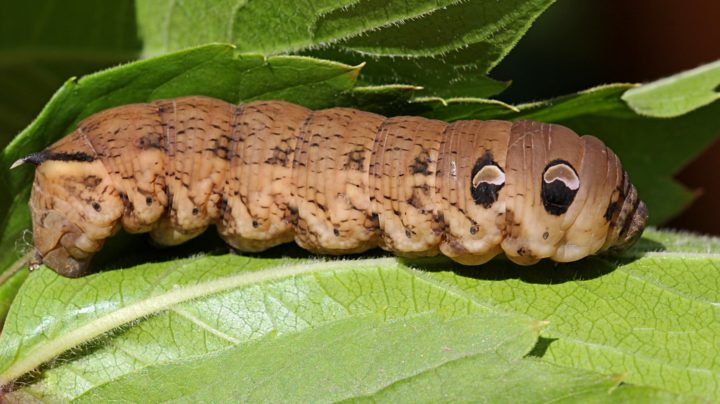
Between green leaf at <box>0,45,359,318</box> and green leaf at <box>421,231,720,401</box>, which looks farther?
green leaf at <box>0,45,359,318</box>

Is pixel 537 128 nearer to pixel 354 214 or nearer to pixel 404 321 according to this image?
pixel 354 214

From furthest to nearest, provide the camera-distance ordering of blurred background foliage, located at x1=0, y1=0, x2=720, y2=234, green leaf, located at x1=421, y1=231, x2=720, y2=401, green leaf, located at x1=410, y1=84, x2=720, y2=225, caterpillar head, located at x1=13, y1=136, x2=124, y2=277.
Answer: blurred background foliage, located at x1=0, y1=0, x2=720, y2=234, green leaf, located at x1=410, y1=84, x2=720, y2=225, caterpillar head, located at x1=13, y1=136, x2=124, y2=277, green leaf, located at x1=421, y1=231, x2=720, y2=401

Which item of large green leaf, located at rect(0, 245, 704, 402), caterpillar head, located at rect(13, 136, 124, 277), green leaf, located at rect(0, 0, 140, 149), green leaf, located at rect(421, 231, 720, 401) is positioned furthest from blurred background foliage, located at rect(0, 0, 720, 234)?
caterpillar head, located at rect(13, 136, 124, 277)

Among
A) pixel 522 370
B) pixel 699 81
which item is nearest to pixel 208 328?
pixel 522 370

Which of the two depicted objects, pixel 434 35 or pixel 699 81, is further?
pixel 699 81

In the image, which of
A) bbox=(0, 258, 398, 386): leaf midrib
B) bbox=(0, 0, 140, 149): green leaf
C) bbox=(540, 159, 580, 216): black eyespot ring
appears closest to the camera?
bbox=(0, 258, 398, 386): leaf midrib

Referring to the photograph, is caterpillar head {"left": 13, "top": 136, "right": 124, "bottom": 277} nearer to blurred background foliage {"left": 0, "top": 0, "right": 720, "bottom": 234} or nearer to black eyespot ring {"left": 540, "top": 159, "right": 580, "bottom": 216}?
black eyespot ring {"left": 540, "top": 159, "right": 580, "bottom": 216}

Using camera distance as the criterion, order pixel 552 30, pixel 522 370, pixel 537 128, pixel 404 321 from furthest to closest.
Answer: pixel 552 30
pixel 537 128
pixel 404 321
pixel 522 370

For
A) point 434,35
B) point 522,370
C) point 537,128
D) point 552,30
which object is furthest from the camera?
point 552,30

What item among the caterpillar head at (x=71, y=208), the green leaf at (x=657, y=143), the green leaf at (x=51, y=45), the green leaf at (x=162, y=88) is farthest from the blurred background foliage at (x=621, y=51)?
the caterpillar head at (x=71, y=208)
